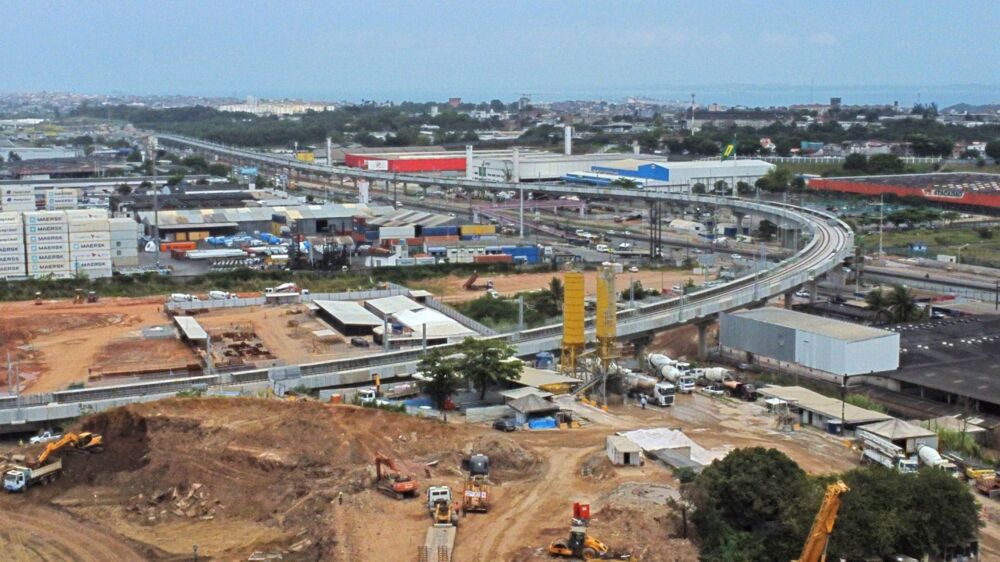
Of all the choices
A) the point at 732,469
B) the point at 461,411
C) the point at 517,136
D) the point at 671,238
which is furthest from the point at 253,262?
the point at 517,136

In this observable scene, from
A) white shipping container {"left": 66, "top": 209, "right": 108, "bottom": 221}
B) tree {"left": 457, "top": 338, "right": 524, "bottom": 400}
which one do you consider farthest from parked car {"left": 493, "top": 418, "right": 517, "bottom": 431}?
white shipping container {"left": 66, "top": 209, "right": 108, "bottom": 221}

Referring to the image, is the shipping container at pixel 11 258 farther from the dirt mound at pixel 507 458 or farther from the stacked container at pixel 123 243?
the dirt mound at pixel 507 458

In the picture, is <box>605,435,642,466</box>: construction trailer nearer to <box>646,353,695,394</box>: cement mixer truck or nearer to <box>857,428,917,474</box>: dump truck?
<box>857,428,917,474</box>: dump truck

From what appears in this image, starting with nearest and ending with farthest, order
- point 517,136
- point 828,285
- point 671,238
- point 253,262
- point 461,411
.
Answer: point 461,411, point 828,285, point 253,262, point 671,238, point 517,136

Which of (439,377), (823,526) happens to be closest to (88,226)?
(439,377)

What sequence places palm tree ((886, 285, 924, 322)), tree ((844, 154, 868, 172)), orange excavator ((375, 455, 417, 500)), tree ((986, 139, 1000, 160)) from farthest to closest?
1. tree ((986, 139, 1000, 160))
2. tree ((844, 154, 868, 172))
3. palm tree ((886, 285, 924, 322))
4. orange excavator ((375, 455, 417, 500))

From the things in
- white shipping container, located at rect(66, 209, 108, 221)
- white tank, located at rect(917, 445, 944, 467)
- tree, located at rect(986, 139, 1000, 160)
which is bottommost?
white tank, located at rect(917, 445, 944, 467)

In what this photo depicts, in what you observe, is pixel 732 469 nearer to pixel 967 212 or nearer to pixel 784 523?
pixel 784 523
